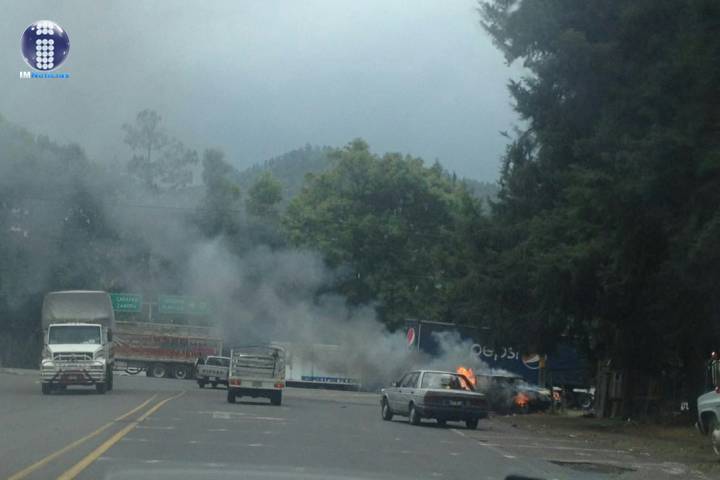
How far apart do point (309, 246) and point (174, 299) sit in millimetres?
10708

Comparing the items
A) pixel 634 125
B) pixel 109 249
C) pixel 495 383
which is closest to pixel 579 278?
pixel 634 125

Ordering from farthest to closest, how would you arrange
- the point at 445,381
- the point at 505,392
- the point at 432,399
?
the point at 505,392 < the point at 445,381 < the point at 432,399

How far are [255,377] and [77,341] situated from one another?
27.4ft

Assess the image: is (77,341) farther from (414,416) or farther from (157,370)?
(157,370)

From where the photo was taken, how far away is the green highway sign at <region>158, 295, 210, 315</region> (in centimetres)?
5797

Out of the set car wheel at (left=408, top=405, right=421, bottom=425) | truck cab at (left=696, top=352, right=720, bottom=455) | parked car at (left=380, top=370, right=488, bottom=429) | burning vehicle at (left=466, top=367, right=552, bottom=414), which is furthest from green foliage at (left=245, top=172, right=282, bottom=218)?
truck cab at (left=696, top=352, right=720, bottom=455)

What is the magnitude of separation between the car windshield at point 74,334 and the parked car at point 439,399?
1531 cm

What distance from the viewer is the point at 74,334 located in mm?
41969

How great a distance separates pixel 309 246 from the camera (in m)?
66.5

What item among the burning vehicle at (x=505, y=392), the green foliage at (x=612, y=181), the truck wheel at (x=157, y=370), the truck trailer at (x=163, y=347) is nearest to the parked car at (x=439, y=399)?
the green foliage at (x=612, y=181)

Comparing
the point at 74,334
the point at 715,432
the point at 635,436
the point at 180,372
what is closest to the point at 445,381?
the point at 635,436

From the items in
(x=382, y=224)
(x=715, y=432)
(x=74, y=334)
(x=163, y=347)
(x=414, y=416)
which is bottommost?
(x=414, y=416)

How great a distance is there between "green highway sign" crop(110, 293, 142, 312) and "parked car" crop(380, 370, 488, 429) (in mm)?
35861

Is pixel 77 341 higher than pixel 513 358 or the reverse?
the reverse
